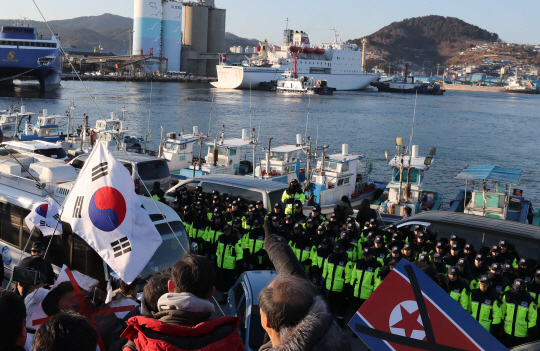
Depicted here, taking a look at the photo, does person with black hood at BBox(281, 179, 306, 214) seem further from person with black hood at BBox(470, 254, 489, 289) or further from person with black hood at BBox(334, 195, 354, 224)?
person with black hood at BBox(470, 254, 489, 289)

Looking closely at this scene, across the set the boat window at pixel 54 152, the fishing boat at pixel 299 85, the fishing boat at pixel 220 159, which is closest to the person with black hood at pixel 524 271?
the fishing boat at pixel 220 159

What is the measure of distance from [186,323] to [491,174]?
1054 centimetres

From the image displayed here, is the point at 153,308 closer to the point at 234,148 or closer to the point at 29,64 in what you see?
the point at 234,148

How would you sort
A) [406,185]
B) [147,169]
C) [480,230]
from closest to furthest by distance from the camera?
[480,230], [147,169], [406,185]

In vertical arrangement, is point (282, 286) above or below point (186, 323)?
above

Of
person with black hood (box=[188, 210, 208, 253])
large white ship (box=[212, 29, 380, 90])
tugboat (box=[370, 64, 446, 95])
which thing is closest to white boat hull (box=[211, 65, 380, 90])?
large white ship (box=[212, 29, 380, 90])

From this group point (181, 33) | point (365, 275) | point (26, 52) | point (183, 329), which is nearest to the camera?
point (183, 329)

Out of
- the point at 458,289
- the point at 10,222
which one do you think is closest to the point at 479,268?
the point at 458,289

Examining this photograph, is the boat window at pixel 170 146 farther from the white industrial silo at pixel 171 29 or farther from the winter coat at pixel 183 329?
the white industrial silo at pixel 171 29

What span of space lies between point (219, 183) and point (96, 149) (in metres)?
5.86

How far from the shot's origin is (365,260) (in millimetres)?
6332

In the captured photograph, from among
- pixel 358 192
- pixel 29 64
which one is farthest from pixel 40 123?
pixel 29 64

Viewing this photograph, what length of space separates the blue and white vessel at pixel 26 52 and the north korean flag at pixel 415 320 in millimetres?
65306

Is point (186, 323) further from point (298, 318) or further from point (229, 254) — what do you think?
point (229, 254)
